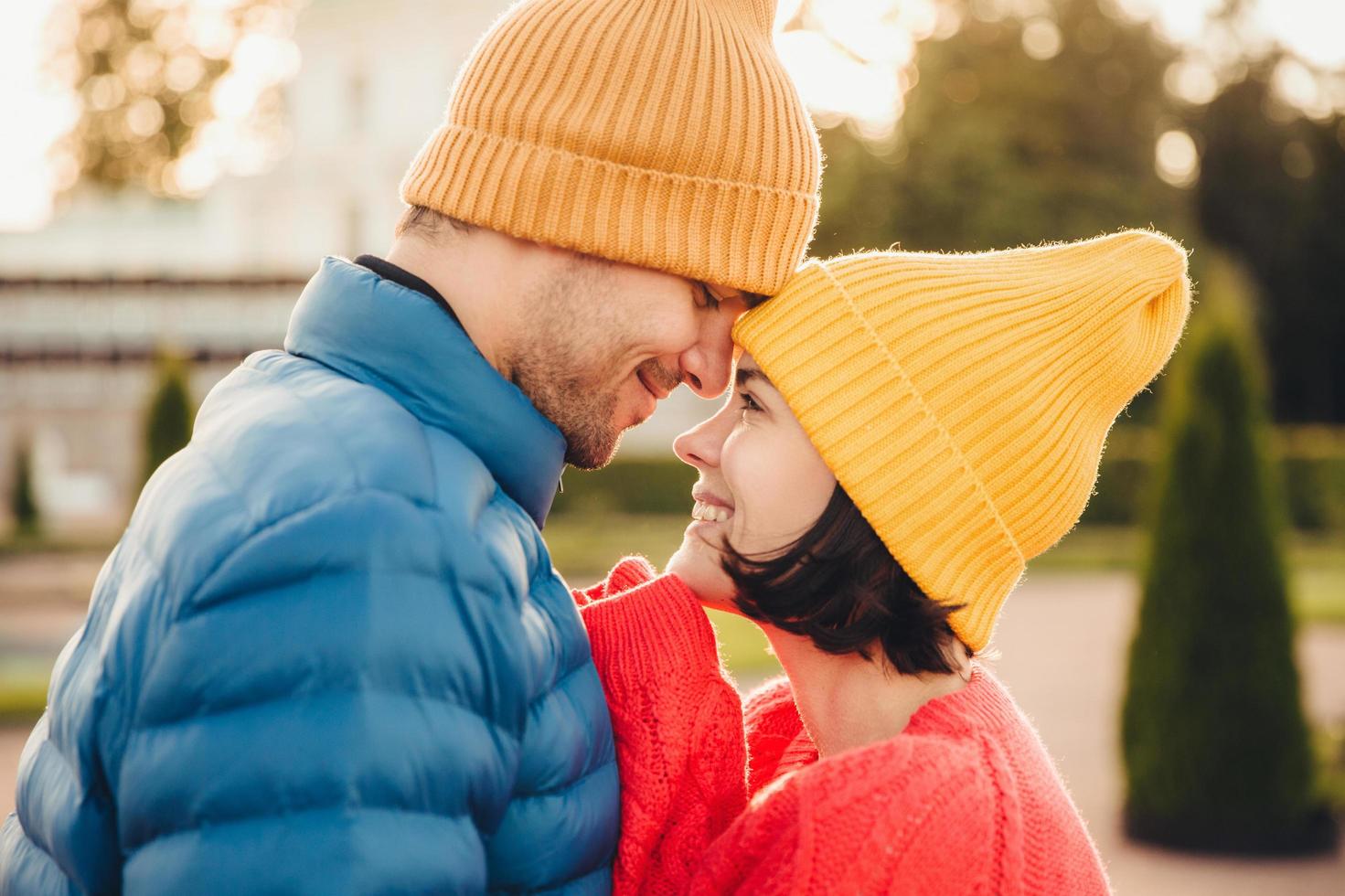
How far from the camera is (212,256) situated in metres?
36.4

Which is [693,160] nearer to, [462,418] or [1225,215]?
[462,418]

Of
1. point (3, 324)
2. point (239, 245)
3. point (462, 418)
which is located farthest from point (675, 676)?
point (239, 245)

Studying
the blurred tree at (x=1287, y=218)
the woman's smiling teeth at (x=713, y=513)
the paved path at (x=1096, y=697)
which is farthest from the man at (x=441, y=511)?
the blurred tree at (x=1287, y=218)

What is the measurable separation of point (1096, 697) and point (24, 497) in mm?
18470

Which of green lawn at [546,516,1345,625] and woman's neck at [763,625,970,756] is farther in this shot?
green lawn at [546,516,1345,625]

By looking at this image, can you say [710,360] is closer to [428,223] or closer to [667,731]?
[428,223]

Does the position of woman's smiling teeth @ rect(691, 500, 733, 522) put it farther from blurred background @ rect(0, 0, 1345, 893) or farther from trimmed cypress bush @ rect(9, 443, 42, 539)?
trimmed cypress bush @ rect(9, 443, 42, 539)

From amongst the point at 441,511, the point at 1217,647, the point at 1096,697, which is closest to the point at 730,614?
the point at 1096,697

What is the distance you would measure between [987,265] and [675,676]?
96 centimetres

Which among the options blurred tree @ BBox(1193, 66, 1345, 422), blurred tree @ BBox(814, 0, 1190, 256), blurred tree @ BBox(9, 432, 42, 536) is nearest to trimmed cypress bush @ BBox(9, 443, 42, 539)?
blurred tree @ BBox(9, 432, 42, 536)

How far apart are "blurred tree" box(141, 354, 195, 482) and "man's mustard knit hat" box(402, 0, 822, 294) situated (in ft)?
41.0

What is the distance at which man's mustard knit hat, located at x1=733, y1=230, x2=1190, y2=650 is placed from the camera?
246 centimetres

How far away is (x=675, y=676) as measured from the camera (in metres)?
2.25

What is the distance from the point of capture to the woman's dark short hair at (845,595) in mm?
2463
